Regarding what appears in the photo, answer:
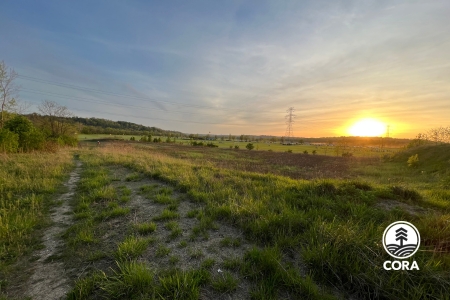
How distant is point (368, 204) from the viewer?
18.5 ft

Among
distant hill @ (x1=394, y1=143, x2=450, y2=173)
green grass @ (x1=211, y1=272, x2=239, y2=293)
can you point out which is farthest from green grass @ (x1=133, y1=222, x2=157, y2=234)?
distant hill @ (x1=394, y1=143, x2=450, y2=173)

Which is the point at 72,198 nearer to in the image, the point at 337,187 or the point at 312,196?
the point at 312,196

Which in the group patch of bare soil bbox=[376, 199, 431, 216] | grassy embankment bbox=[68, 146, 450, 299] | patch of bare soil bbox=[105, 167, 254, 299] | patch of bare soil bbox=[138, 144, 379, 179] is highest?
patch of bare soil bbox=[376, 199, 431, 216]

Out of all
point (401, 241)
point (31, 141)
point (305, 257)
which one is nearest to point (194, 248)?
point (305, 257)

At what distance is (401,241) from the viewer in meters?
3.34

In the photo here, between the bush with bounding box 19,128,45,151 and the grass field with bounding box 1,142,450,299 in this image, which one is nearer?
the grass field with bounding box 1,142,450,299

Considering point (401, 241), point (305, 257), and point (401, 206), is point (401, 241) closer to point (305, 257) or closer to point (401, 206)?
point (305, 257)

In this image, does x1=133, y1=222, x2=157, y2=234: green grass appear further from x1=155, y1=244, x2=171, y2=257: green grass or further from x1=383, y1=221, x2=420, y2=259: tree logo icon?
x1=383, y1=221, x2=420, y2=259: tree logo icon

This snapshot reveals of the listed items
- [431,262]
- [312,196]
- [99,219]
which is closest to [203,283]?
[431,262]

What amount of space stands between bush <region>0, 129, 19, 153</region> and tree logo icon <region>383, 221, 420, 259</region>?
25264 millimetres

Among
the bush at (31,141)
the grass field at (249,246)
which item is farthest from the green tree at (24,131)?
the grass field at (249,246)

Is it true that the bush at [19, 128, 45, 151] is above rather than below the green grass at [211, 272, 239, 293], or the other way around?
above

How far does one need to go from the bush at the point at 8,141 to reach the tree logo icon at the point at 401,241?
25.3m

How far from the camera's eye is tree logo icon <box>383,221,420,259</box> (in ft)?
10.3
